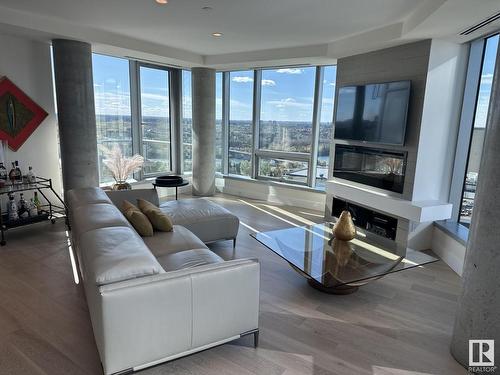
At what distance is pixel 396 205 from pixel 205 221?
2.29 m

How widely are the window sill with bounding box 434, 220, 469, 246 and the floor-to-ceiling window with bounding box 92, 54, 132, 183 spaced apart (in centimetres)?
514

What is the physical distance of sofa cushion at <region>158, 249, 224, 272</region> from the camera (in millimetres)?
2532

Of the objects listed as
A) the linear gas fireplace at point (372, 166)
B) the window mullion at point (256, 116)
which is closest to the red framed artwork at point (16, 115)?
the window mullion at point (256, 116)

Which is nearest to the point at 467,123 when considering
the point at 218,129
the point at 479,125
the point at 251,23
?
the point at 479,125

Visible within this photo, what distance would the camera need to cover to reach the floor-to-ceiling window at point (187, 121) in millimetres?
6926

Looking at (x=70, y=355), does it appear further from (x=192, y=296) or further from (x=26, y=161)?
(x=26, y=161)

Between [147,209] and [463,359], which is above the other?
[147,209]

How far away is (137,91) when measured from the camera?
6137mm

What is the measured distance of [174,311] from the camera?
1.88 m

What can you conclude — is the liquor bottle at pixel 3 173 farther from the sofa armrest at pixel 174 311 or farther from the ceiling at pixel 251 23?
the sofa armrest at pixel 174 311

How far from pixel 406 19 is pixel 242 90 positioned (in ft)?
12.2

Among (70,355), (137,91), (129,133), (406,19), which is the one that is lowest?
(70,355)

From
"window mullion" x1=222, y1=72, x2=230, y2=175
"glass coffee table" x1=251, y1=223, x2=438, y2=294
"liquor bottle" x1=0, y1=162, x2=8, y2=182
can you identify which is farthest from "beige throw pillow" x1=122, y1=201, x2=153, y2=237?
"window mullion" x1=222, y1=72, x2=230, y2=175

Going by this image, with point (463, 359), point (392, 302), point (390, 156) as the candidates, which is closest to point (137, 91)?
point (390, 156)
